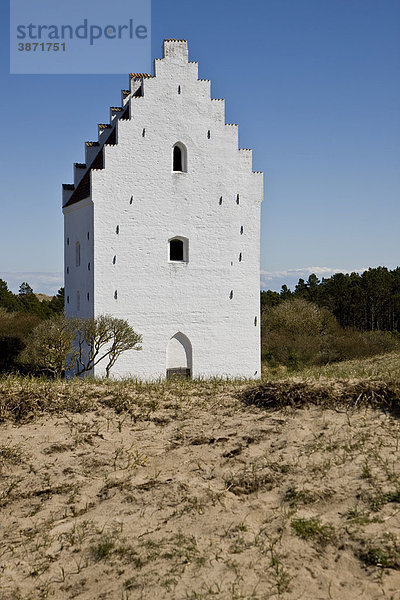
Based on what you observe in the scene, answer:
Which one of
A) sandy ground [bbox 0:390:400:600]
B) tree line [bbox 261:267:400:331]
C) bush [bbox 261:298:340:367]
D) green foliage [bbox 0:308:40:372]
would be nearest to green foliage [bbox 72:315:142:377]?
green foliage [bbox 0:308:40:372]

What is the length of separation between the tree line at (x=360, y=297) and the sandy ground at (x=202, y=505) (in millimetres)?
47297

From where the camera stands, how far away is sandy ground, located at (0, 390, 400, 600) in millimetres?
5316

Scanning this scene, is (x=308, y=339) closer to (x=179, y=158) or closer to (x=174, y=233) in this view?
(x=174, y=233)

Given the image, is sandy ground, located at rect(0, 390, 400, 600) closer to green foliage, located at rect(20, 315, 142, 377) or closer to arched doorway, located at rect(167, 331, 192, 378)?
green foliage, located at rect(20, 315, 142, 377)

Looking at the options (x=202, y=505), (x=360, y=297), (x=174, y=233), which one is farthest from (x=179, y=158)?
(x=360, y=297)

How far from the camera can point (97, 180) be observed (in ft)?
71.5

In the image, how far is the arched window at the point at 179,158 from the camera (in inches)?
906

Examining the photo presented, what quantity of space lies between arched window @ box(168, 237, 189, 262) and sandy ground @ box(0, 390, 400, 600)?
1428cm

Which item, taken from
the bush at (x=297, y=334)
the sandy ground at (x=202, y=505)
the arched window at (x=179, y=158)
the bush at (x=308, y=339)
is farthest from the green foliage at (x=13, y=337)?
the sandy ground at (x=202, y=505)

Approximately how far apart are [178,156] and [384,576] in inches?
789

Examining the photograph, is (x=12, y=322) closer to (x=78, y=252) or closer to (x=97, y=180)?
(x=78, y=252)

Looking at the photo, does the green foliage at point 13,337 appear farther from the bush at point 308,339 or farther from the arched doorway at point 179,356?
the bush at point 308,339

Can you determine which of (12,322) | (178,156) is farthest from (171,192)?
(12,322)

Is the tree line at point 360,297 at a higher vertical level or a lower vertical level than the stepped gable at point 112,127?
lower
